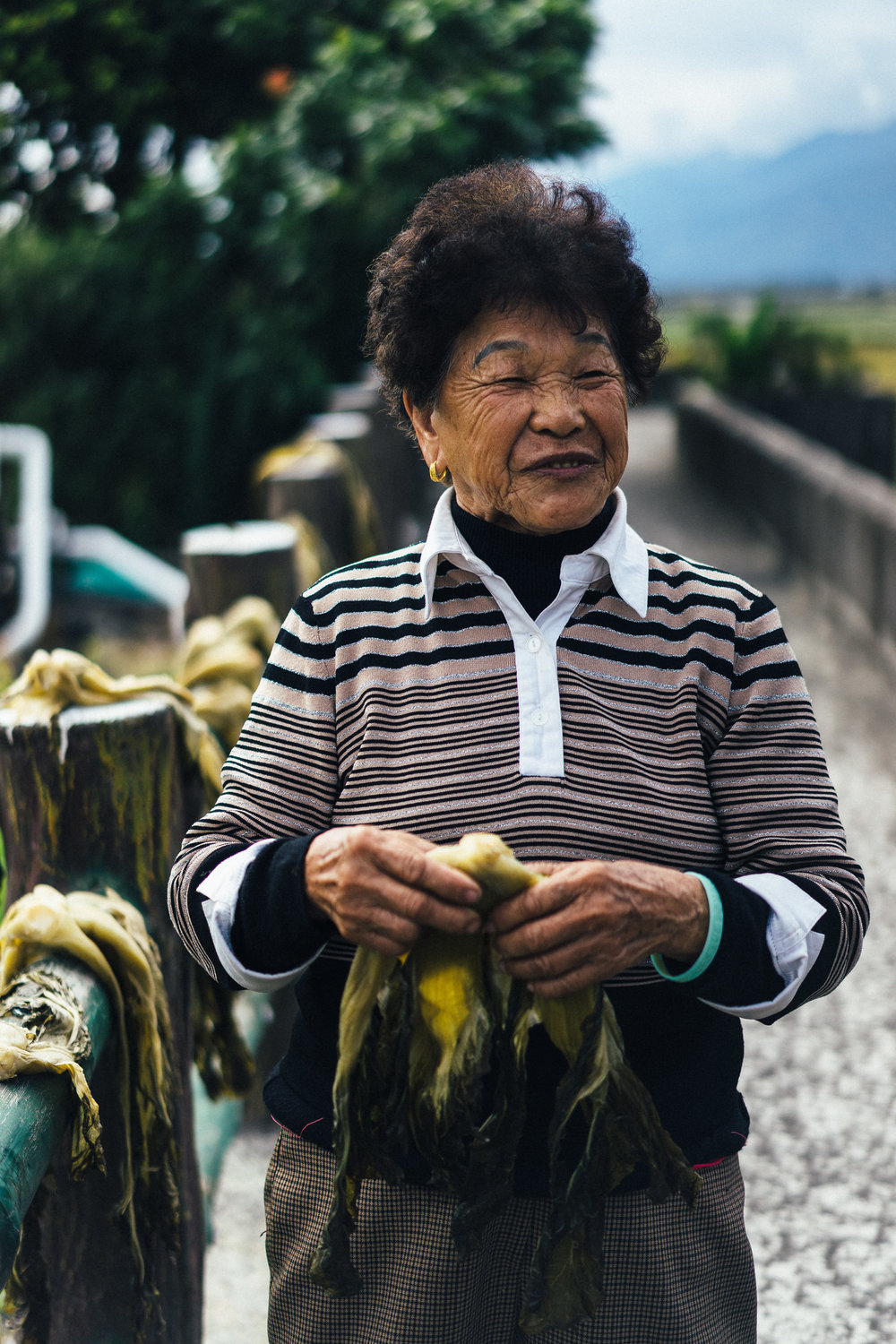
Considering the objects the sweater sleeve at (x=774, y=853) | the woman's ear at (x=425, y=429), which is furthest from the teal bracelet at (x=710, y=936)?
the woman's ear at (x=425, y=429)

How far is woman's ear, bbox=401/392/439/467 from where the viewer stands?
5.54 ft

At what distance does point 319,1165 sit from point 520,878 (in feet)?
1.69

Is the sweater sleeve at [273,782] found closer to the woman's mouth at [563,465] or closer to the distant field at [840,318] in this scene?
the woman's mouth at [563,465]

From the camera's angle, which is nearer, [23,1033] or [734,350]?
[23,1033]

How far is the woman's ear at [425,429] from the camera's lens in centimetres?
169

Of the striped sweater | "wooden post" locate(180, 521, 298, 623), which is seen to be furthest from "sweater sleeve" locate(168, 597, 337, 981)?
"wooden post" locate(180, 521, 298, 623)

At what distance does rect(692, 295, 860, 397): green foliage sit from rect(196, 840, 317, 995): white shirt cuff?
13.6 meters

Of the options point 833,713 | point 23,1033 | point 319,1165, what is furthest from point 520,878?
point 833,713

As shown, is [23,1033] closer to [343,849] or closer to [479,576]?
[343,849]

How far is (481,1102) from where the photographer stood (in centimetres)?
145

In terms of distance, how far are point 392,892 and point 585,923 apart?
189 millimetres

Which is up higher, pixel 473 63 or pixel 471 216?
pixel 473 63

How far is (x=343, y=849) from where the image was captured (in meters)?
1.36

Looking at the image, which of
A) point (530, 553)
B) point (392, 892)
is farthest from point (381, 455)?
point (392, 892)
